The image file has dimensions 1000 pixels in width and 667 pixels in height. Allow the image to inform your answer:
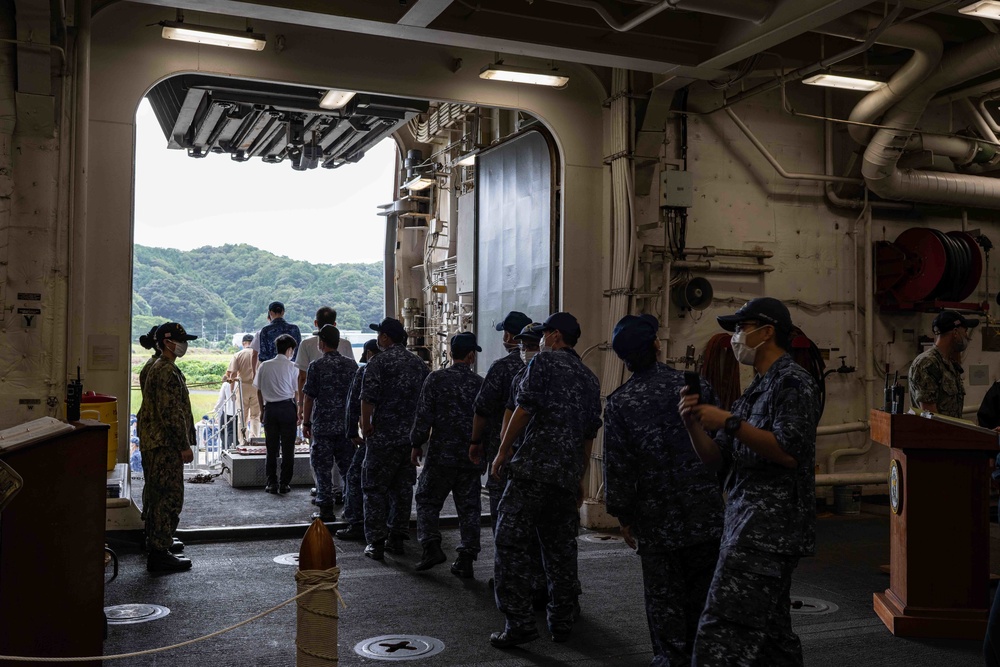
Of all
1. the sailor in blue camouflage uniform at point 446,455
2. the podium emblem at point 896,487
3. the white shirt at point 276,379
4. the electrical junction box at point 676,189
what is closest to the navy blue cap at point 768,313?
the podium emblem at point 896,487

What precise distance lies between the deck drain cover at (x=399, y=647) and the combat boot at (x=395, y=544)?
226 centimetres

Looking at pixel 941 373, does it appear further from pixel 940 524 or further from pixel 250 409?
pixel 250 409

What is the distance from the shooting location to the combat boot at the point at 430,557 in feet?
23.0

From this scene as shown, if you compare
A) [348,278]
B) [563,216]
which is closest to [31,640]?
[563,216]

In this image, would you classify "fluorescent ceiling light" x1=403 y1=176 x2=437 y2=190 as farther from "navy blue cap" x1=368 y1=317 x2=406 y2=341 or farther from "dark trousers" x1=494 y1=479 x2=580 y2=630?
"dark trousers" x1=494 y1=479 x2=580 y2=630

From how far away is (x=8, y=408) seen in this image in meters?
6.71

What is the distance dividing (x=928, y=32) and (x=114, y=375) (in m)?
7.89

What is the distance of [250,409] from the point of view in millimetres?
12969

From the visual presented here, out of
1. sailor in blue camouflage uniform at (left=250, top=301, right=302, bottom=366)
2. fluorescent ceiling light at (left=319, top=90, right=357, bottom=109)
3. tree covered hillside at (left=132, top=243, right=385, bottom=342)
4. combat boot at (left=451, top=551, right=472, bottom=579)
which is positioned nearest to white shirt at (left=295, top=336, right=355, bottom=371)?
sailor in blue camouflage uniform at (left=250, top=301, right=302, bottom=366)

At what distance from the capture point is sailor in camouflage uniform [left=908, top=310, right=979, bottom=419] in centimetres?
721

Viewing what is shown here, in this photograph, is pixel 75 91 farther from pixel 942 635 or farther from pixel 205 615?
pixel 942 635

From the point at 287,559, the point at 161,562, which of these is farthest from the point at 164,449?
the point at 287,559

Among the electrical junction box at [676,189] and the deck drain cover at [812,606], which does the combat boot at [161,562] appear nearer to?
the deck drain cover at [812,606]

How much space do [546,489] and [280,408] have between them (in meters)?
5.76
